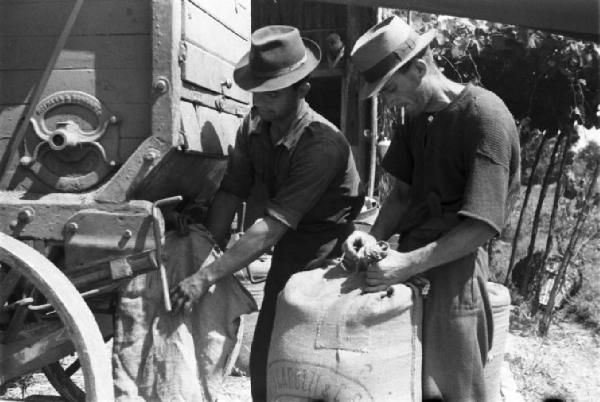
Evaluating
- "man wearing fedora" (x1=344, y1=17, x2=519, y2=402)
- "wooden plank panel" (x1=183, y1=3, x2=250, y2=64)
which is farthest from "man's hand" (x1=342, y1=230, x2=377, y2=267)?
"wooden plank panel" (x1=183, y1=3, x2=250, y2=64)

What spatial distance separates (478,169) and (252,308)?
1.13 meters

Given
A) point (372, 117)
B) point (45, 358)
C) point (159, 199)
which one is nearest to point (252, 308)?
point (159, 199)

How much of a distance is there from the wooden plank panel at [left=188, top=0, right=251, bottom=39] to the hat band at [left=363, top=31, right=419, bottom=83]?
88 centimetres

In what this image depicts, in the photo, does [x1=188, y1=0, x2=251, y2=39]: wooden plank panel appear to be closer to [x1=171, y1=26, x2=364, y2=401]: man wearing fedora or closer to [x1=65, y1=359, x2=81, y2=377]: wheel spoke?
[x1=171, y1=26, x2=364, y2=401]: man wearing fedora

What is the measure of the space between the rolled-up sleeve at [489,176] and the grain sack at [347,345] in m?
0.35

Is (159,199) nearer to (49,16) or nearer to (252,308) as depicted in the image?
(252,308)

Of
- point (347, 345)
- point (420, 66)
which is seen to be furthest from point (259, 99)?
point (347, 345)

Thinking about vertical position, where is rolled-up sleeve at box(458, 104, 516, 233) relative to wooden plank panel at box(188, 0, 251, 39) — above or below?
below

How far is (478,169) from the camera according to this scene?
2508mm

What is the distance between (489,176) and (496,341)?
2.48 ft

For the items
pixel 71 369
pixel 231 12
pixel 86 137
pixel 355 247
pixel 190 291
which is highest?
pixel 231 12

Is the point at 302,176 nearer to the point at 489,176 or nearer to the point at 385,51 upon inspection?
the point at 385,51

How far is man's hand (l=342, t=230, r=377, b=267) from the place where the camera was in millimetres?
2646

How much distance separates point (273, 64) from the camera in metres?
3.05
